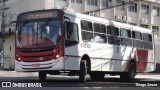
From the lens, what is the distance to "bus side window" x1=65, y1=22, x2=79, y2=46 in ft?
62.3

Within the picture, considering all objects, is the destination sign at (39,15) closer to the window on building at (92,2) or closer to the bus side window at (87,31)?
the bus side window at (87,31)

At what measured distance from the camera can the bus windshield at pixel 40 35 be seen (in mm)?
18719

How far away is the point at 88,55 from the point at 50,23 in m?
2.79

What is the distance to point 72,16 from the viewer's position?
1967 cm

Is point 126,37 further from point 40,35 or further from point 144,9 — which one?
point 144,9

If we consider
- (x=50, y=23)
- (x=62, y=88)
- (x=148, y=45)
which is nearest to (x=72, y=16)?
(x=50, y=23)

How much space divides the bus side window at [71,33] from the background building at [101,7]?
988 inches

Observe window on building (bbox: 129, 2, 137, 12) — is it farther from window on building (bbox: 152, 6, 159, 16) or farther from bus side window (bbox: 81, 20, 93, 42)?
bus side window (bbox: 81, 20, 93, 42)

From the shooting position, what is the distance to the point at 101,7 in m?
57.1

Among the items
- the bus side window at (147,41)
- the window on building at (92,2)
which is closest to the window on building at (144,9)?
the window on building at (92,2)

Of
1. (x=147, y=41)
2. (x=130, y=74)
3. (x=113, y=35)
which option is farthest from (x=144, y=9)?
(x=113, y=35)

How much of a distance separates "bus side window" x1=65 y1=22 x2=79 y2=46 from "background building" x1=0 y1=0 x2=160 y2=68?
2510 cm

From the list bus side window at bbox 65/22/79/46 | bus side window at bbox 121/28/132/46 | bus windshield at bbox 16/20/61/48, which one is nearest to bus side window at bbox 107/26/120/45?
bus side window at bbox 121/28/132/46

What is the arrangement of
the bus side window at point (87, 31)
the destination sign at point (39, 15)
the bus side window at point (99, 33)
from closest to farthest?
the destination sign at point (39, 15), the bus side window at point (87, 31), the bus side window at point (99, 33)
